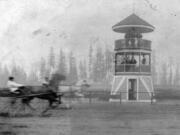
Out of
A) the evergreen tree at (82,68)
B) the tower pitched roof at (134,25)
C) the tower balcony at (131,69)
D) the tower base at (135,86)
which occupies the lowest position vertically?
the tower base at (135,86)

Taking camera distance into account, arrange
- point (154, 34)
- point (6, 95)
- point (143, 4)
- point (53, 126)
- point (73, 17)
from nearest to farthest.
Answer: point (53, 126), point (6, 95), point (154, 34), point (73, 17), point (143, 4)

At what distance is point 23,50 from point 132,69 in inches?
3931

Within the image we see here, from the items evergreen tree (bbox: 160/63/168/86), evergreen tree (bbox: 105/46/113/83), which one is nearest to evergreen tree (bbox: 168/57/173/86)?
evergreen tree (bbox: 160/63/168/86)

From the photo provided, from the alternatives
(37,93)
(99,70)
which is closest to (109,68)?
(99,70)

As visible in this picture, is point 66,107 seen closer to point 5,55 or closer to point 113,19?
point 5,55

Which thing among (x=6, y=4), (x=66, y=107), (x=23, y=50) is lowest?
(x=66, y=107)

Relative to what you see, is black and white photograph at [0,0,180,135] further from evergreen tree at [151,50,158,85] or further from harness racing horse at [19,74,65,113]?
harness racing horse at [19,74,65,113]

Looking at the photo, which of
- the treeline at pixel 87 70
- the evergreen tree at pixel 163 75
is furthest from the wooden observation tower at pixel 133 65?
the evergreen tree at pixel 163 75

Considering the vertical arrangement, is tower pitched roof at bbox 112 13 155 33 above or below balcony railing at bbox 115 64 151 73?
above

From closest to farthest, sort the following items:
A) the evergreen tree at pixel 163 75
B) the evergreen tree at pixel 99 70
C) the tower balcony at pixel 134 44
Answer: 1. the tower balcony at pixel 134 44
2. the evergreen tree at pixel 99 70
3. the evergreen tree at pixel 163 75

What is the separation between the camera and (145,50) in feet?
115

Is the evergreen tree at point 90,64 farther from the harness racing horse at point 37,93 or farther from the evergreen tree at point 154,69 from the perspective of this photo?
the harness racing horse at point 37,93

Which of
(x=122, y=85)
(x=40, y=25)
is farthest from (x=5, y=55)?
(x=122, y=85)

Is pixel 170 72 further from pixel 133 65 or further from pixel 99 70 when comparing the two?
pixel 133 65
